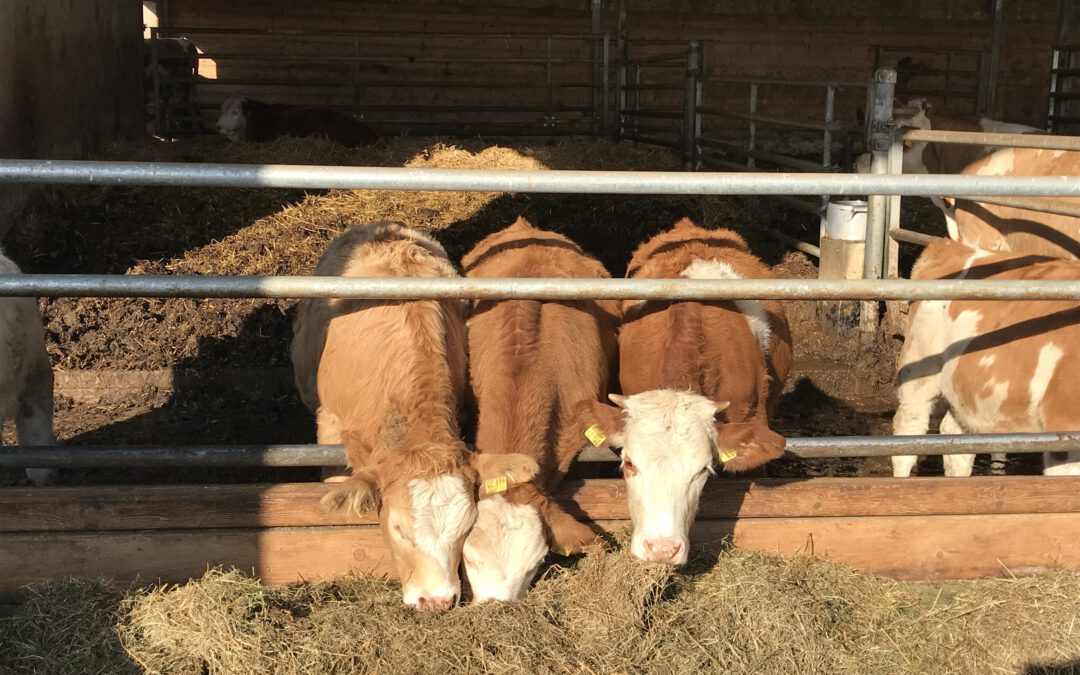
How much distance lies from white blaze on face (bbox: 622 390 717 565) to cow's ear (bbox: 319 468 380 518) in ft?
3.14

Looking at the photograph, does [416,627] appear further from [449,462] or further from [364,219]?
[364,219]

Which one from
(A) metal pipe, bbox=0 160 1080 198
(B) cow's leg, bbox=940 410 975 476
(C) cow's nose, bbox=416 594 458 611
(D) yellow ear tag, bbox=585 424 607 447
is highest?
(A) metal pipe, bbox=0 160 1080 198

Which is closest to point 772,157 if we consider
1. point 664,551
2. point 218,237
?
point 218,237

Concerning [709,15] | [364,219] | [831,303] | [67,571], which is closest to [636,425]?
[67,571]

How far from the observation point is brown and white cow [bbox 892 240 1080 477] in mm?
4730

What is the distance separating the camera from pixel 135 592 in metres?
3.54

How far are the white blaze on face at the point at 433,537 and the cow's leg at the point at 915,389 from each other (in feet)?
9.78

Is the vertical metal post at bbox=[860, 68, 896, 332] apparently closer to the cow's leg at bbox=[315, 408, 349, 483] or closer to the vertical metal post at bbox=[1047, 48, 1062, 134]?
the vertical metal post at bbox=[1047, 48, 1062, 134]

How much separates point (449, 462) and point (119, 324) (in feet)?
14.9

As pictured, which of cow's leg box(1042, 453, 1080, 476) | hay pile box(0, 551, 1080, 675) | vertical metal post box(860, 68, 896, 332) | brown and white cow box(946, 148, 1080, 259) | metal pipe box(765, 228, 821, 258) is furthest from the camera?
metal pipe box(765, 228, 821, 258)

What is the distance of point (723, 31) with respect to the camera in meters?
16.8

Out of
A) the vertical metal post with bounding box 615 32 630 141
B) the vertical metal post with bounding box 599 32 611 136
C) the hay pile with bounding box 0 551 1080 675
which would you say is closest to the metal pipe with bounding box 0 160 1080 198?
the hay pile with bounding box 0 551 1080 675

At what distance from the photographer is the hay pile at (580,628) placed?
326 centimetres

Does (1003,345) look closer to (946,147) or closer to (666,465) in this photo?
(666,465)
